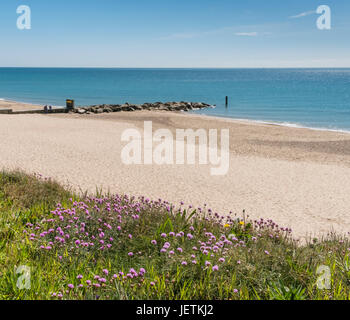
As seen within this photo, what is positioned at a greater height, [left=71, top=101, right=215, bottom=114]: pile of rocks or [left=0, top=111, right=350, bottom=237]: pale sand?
[left=71, top=101, right=215, bottom=114]: pile of rocks

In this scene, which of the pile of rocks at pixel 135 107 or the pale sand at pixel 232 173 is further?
the pile of rocks at pixel 135 107

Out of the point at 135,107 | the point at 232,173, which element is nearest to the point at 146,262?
the point at 232,173

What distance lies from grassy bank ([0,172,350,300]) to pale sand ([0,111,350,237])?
12.1 feet

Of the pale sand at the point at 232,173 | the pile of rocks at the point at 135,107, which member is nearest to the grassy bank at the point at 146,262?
the pale sand at the point at 232,173

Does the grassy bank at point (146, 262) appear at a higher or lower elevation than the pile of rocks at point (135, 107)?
lower

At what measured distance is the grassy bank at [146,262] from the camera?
4125mm

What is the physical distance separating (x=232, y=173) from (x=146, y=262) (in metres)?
10.5

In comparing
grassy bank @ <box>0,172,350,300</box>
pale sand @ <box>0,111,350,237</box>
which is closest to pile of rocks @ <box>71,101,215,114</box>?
pale sand @ <box>0,111,350,237</box>

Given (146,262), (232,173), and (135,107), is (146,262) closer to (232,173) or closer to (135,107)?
(232,173)

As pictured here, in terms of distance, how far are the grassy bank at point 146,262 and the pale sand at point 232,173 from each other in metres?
3.68

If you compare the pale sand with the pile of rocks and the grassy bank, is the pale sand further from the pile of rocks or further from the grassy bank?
the pile of rocks

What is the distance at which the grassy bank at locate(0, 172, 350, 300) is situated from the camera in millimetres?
4125

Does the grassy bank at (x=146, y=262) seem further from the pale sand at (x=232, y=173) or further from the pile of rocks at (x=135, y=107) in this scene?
the pile of rocks at (x=135, y=107)
